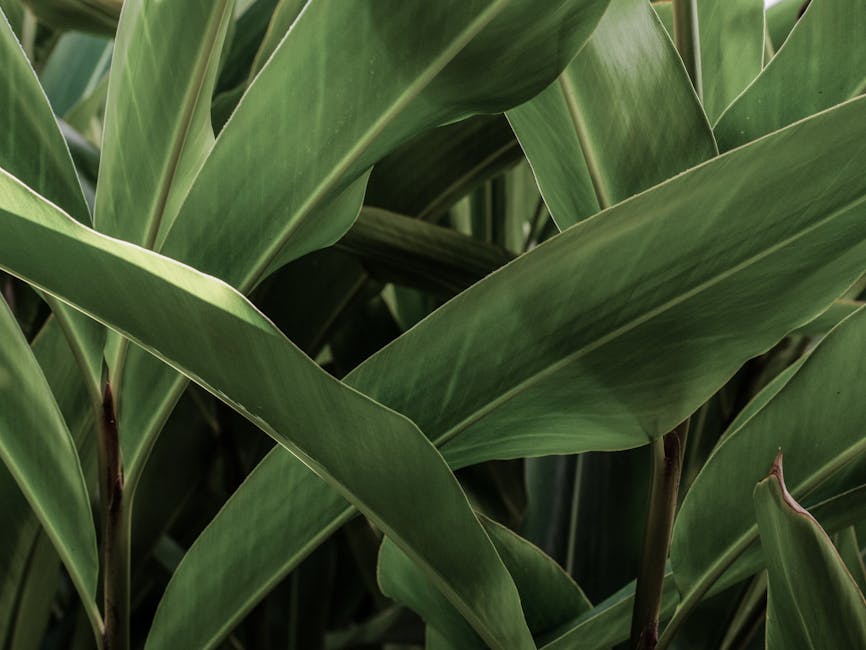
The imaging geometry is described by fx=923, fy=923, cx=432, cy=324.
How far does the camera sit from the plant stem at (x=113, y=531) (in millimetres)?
364

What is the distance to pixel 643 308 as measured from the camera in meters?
0.29

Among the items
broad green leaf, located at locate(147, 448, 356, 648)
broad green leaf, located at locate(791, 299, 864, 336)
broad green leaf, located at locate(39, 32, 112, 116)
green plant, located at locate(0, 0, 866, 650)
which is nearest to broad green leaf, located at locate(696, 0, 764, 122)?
green plant, located at locate(0, 0, 866, 650)

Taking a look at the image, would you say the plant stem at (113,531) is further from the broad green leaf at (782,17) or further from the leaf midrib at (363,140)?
the broad green leaf at (782,17)

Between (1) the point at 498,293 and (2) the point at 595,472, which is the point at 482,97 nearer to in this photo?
(1) the point at 498,293

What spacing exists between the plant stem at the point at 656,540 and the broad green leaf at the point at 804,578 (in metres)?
0.06

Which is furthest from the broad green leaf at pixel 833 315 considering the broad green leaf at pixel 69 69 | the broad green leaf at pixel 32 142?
the broad green leaf at pixel 69 69

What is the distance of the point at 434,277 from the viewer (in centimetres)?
58

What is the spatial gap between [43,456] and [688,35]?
30 centimetres

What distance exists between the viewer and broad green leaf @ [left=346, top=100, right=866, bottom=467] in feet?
0.85

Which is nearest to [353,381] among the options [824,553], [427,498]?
[427,498]

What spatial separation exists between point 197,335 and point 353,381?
0.30 ft

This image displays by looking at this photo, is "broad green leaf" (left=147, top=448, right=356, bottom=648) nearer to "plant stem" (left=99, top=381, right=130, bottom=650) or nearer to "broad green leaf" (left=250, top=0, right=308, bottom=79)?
"plant stem" (left=99, top=381, right=130, bottom=650)

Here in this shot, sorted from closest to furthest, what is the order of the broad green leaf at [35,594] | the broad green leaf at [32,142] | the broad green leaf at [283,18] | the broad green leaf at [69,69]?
the broad green leaf at [32,142] → the broad green leaf at [283,18] → the broad green leaf at [35,594] → the broad green leaf at [69,69]

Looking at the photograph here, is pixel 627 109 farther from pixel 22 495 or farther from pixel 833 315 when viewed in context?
pixel 22 495
